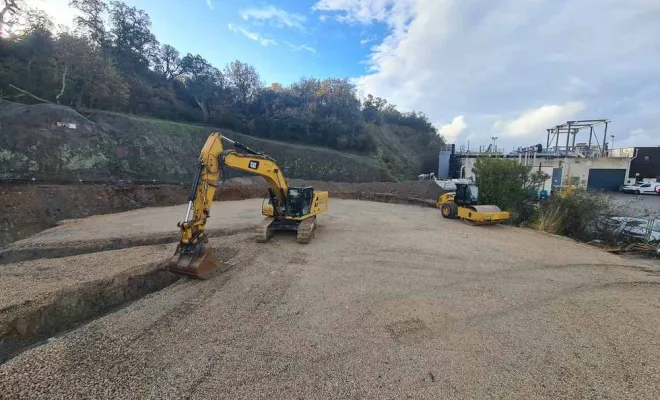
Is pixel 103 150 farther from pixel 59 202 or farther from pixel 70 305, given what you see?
pixel 70 305

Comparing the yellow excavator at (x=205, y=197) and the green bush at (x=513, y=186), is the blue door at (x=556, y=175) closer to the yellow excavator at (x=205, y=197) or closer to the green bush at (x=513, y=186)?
the green bush at (x=513, y=186)

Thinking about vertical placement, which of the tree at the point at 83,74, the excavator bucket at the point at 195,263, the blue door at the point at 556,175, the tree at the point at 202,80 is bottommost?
the excavator bucket at the point at 195,263

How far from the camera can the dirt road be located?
3.42 m

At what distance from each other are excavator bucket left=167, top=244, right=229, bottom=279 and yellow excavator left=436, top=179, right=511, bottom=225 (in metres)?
10.7

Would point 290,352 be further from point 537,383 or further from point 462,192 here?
A: point 462,192

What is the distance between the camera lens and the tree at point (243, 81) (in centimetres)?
3631

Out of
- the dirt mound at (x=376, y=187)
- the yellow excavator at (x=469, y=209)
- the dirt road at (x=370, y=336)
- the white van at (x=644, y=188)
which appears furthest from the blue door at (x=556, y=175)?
the dirt road at (x=370, y=336)

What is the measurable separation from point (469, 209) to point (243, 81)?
32.7 metres

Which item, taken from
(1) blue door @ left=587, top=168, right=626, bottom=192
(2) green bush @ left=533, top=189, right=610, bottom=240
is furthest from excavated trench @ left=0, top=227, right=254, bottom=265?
(1) blue door @ left=587, top=168, right=626, bottom=192

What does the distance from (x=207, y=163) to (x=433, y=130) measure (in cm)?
5808

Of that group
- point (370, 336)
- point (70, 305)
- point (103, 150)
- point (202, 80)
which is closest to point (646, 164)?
point (370, 336)

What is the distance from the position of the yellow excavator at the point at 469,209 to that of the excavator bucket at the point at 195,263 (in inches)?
420

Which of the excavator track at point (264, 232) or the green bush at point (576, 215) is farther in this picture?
the green bush at point (576, 215)

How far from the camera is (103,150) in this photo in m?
21.6
